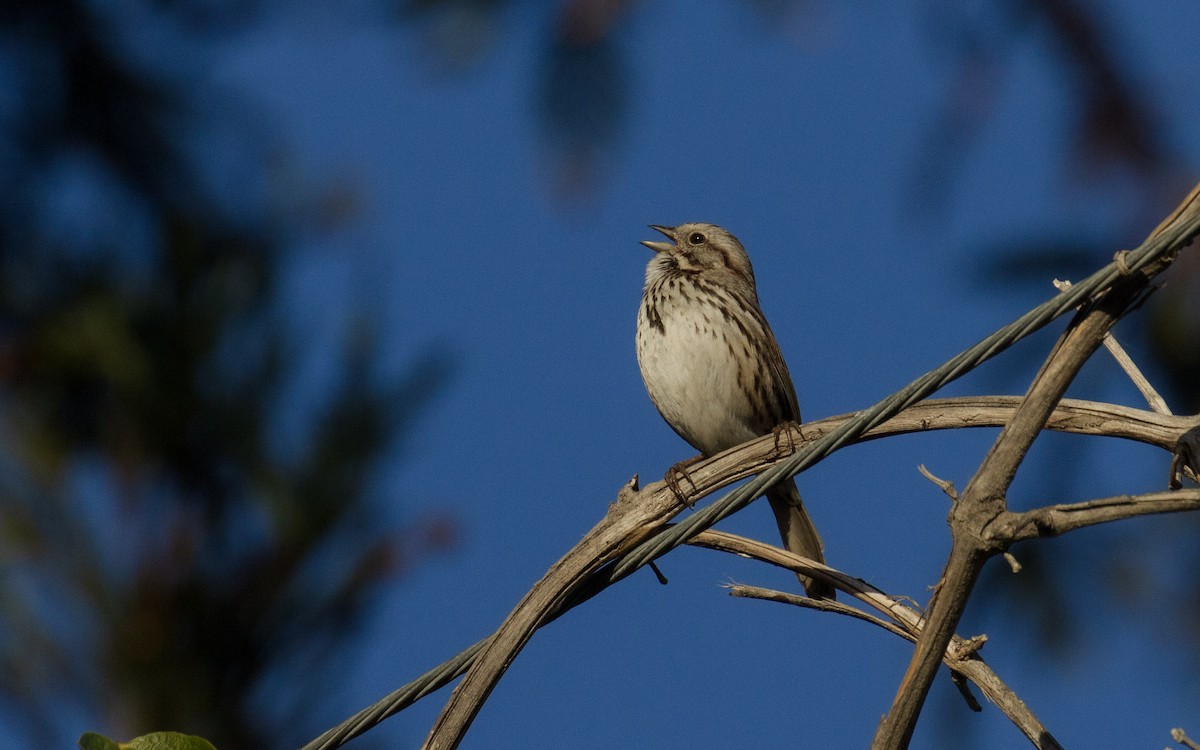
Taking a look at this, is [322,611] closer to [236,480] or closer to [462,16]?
[236,480]

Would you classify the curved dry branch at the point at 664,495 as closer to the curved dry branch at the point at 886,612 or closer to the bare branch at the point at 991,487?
the curved dry branch at the point at 886,612

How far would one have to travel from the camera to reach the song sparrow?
5043mm

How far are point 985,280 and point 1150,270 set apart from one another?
241 centimetres

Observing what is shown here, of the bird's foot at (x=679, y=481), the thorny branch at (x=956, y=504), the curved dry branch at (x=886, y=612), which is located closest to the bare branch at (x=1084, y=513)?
the thorny branch at (x=956, y=504)

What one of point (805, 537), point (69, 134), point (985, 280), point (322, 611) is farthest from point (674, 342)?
point (69, 134)

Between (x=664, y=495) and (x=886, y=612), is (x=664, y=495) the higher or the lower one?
the higher one

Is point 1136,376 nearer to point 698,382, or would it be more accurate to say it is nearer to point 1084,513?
point 1084,513

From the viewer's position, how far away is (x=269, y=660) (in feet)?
24.7

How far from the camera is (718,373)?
504cm

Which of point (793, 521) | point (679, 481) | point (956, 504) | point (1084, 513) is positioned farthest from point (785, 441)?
point (793, 521)

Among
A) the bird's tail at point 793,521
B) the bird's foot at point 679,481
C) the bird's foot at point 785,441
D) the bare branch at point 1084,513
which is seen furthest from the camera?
the bird's tail at point 793,521

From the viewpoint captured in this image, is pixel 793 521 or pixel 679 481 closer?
pixel 679 481

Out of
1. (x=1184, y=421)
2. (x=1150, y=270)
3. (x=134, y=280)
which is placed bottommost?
(x=1184, y=421)

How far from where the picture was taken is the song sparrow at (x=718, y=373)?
16.5 feet
